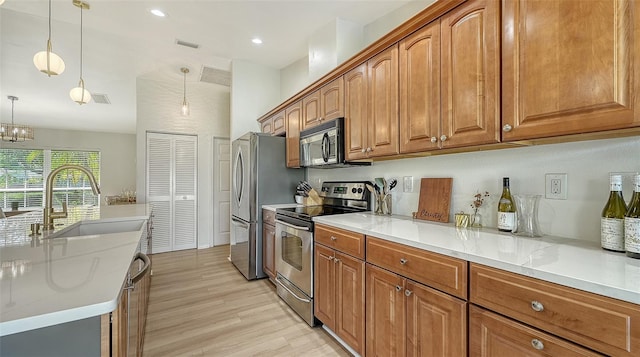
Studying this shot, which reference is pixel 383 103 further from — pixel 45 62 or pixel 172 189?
pixel 172 189

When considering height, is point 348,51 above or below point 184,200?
above

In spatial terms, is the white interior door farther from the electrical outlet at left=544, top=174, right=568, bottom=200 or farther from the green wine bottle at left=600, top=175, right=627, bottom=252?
the green wine bottle at left=600, top=175, right=627, bottom=252

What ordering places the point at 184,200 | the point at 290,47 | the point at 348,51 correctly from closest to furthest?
the point at 348,51
the point at 290,47
the point at 184,200

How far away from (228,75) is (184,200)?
7.72ft

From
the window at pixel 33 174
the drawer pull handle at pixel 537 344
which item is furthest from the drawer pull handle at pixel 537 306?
the window at pixel 33 174

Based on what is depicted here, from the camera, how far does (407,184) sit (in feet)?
7.11

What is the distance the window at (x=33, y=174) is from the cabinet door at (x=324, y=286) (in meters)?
7.73

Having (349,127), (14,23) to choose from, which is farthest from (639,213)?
(14,23)

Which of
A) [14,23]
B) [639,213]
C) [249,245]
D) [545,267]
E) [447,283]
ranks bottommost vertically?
[249,245]

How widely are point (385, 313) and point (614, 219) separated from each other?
1110 mm

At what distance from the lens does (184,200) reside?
4758mm

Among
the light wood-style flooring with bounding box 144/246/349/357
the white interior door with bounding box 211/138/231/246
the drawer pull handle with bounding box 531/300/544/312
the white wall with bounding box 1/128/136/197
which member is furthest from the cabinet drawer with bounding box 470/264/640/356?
the white wall with bounding box 1/128/136/197

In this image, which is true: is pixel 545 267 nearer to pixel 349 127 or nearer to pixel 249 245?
pixel 349 127

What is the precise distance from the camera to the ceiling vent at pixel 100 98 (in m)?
5.18
